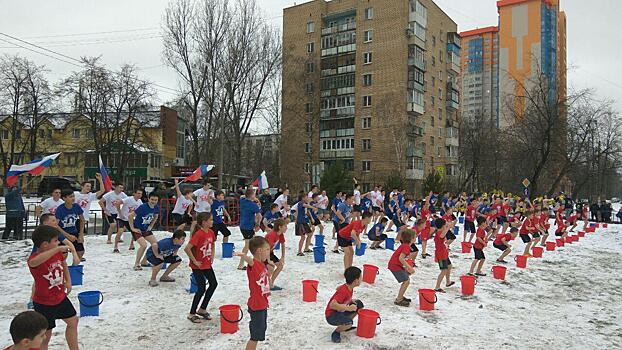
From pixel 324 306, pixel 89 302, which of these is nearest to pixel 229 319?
pixel 324 306

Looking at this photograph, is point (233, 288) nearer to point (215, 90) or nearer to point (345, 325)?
point (345, 325)

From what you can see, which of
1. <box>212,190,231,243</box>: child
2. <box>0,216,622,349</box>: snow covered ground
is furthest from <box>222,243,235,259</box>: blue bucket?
<box>0,216,622,349</box>: snow covered ground

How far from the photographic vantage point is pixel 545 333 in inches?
275

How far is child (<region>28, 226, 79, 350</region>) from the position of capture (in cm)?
457

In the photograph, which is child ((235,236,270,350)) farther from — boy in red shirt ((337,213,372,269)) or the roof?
the roof

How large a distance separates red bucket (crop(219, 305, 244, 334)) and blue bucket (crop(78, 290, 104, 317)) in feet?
6.37

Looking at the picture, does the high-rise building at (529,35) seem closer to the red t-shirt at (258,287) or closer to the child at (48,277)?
the red t-shirt at (258,287)

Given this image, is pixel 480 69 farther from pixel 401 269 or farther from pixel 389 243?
pixel 401 269

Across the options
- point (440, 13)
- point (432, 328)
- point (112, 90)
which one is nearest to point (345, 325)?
point (432, 328)

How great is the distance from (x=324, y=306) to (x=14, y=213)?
34.0 ft

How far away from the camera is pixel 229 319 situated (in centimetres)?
600

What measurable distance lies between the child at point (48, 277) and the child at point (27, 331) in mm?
1395

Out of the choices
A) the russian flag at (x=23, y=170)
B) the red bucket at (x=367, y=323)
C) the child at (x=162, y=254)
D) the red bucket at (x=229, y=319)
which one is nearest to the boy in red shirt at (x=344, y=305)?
the red bucket at (x=367, y=323)

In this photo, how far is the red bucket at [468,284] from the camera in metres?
8.76
